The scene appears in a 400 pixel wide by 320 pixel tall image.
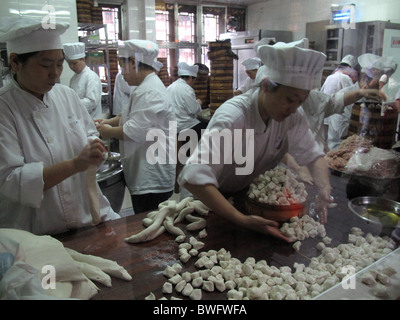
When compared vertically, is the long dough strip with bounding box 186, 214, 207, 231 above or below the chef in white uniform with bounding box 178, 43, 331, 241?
below

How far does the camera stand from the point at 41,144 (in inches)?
35.8

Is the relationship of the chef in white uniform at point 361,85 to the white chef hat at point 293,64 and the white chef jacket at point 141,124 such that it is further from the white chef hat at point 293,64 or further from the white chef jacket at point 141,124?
the white chef jacket at point 141,124

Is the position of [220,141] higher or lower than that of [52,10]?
lower

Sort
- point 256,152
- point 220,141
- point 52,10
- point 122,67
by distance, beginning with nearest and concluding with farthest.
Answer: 1. point 52,10
2. point 220,141
3. point 256,152
4. point 122,67

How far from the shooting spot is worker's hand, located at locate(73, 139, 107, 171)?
89 centimetres

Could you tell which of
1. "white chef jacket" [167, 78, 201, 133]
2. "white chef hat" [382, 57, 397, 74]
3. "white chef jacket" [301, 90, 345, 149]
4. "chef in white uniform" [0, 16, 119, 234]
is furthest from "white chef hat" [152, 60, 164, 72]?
"white chef hat" [382, 57, 397, 74]

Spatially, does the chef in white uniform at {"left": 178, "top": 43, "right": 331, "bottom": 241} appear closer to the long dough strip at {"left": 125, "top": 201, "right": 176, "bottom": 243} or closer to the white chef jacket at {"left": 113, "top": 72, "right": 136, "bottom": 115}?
the long dough strip at {"left": 125, "top": 201, "right": 176, "bottom": 243}

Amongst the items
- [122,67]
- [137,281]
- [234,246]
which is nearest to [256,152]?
[234,246]

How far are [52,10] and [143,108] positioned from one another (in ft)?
2.47

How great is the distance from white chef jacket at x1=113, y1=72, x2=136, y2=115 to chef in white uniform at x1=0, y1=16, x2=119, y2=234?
1.73 feet

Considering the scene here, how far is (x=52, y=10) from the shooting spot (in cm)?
93

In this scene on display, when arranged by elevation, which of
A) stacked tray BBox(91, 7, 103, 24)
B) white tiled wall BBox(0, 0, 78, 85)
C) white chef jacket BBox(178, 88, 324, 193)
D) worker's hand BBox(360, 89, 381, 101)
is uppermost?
stacked tray BBox(91, 7, 103, 24)

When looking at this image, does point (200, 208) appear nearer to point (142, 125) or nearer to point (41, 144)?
point (41, 144)
